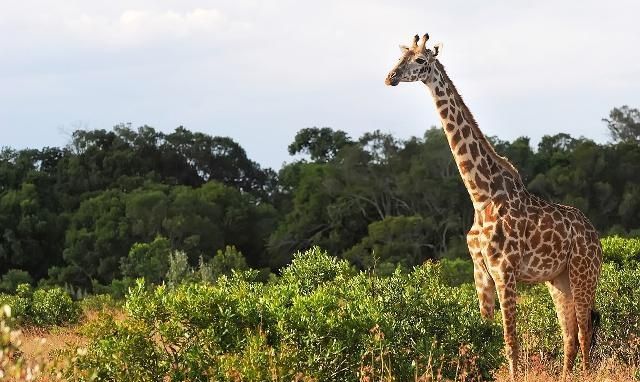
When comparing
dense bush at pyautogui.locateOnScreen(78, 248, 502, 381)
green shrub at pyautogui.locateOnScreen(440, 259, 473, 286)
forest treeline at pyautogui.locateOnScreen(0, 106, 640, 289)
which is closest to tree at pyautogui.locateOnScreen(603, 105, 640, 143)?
forest treeline at pyautogui.locateOnScreen(0, 106, 640, 289)

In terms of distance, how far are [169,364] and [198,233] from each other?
42406 mm

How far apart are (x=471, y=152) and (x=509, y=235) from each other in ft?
3.48

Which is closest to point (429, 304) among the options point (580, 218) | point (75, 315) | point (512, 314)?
point (512, 314)

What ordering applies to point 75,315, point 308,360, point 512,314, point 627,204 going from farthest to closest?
point 627,204 < point 75,315 < point 512,314 < point 308,360

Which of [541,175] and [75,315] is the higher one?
[541,175]

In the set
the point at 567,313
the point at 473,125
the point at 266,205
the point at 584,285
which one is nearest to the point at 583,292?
the point at 584,285

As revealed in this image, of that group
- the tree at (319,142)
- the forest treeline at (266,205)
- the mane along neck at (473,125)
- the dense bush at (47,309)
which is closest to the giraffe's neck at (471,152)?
the mane along neck at (473,125)

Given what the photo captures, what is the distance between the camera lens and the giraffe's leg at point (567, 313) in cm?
1147

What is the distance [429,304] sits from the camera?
999 centimetres

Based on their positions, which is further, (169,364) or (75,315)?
(75,315)

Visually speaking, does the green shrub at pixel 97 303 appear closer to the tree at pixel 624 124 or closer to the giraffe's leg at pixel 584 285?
the giraffe's leg at pixel 584 285

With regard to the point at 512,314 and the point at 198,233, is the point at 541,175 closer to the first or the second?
the point at 198,233

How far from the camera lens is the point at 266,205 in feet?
193

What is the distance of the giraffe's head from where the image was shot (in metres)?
10.9
